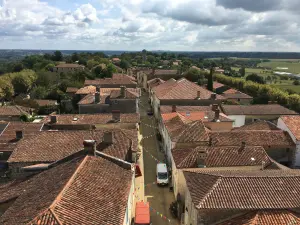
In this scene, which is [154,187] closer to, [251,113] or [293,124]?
[293,124]

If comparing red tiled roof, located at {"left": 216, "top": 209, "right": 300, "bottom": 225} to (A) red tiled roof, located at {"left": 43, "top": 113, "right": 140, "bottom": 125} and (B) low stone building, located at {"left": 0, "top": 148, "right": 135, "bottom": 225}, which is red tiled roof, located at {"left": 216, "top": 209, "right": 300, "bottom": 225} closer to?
(B) low stone building, located at {"left": 0, "top": 148, "right": 135, "bottom": 225}

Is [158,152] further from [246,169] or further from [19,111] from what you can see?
[19,111]

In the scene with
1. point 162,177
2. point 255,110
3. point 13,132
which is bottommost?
point 162,177

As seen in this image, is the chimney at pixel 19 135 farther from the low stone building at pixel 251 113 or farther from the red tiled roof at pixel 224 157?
the low stone building at pixel 251 113

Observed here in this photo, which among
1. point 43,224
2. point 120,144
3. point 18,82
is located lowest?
point 18,82

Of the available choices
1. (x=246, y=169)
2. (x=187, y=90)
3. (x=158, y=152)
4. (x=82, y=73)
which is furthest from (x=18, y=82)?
(x=246, y=169)

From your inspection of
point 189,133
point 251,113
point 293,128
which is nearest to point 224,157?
point 189,133

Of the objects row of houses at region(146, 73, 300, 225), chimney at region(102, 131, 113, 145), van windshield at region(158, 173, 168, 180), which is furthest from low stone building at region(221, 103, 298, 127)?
chimney at region(102, 131, 113, 145)
